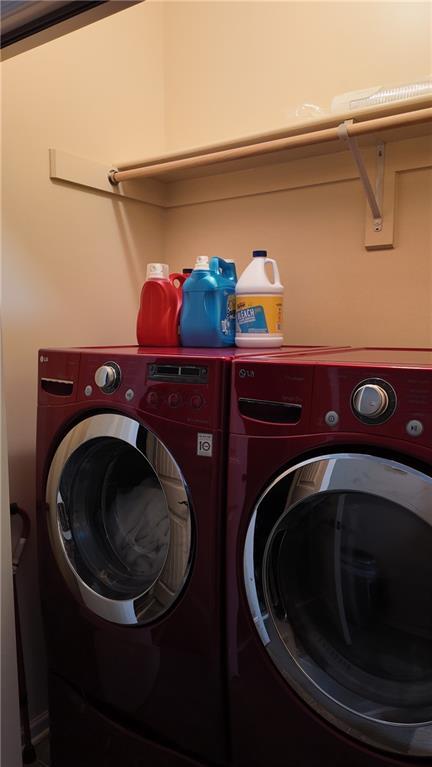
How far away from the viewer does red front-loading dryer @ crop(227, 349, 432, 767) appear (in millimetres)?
1003

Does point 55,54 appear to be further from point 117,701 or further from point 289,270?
point 117,701

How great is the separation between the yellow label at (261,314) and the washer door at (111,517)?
0.55 metres

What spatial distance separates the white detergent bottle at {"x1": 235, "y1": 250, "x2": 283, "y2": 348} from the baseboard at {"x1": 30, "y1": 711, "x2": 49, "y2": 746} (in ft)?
4.96

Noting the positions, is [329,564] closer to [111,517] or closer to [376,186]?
[111,517]

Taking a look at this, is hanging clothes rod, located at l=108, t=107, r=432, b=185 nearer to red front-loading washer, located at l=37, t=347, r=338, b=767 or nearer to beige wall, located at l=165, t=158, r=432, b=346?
beige wall, located at l=165, t=158, r=432, b=346

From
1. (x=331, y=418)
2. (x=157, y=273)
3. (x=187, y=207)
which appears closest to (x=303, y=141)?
(x=157, y=273)

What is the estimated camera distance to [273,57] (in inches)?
80.8

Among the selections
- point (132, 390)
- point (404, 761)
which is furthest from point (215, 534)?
point (404, 761)

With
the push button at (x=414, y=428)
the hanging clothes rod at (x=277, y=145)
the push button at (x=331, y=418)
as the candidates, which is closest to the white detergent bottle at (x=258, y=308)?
the hanging clothes rod at (x=277, y=145)

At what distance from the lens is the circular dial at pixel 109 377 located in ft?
4.62

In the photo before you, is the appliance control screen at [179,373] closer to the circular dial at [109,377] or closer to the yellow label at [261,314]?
the circular dial at [109,377]

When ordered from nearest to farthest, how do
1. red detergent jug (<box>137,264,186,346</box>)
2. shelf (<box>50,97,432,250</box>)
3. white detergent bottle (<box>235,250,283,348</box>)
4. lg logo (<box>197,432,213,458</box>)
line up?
lg logo (<box>197,432,213,458</box>)
shelf (<box>50,97,432,250</box>)
white detergent bottle (<box>235,250,283,348</box>)
red detergent jug (<box>137,264,186,346</box>)

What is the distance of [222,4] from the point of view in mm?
2184

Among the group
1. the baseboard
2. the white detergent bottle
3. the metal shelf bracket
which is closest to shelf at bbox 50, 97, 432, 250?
the metal shelf bracket
